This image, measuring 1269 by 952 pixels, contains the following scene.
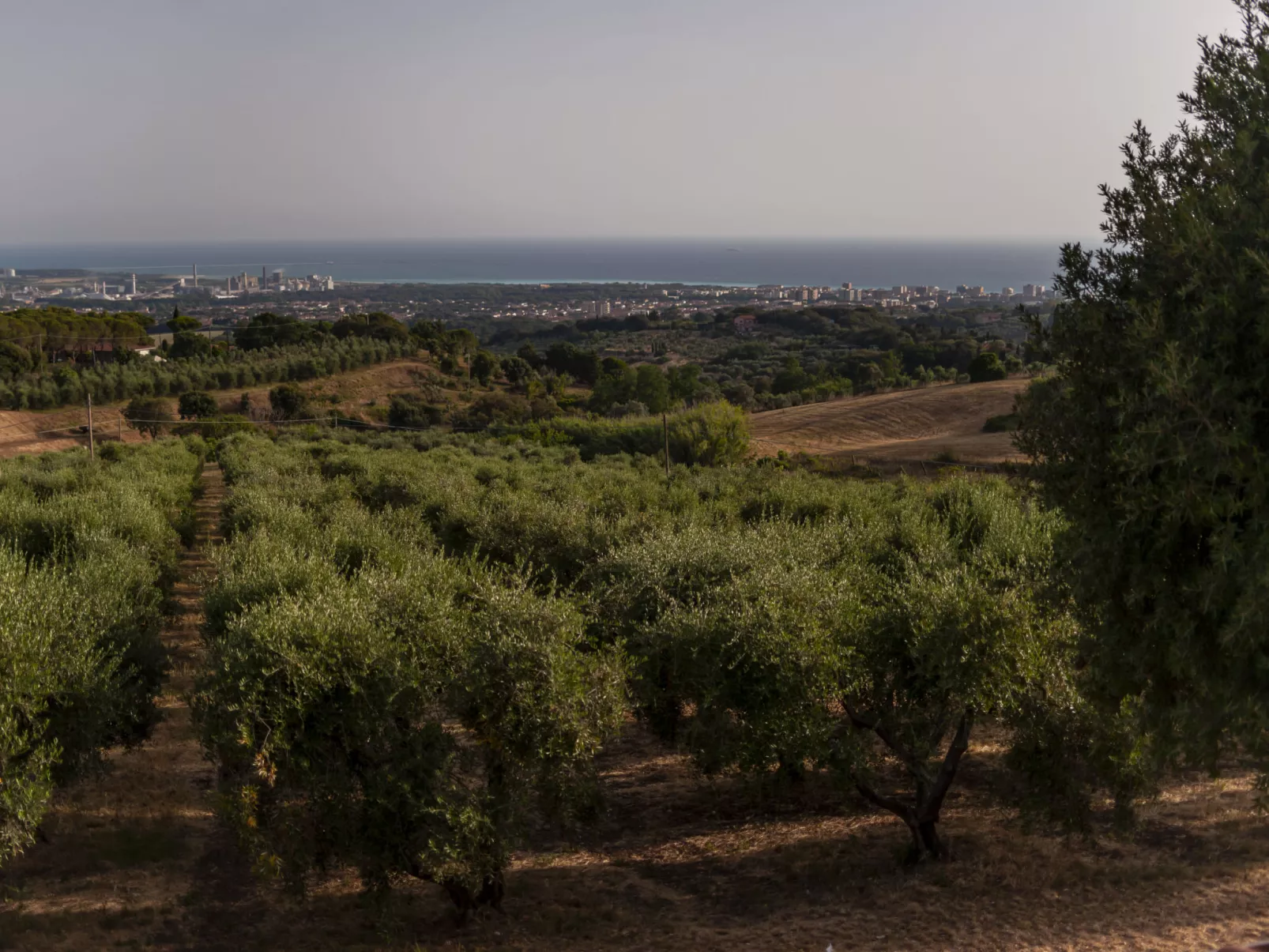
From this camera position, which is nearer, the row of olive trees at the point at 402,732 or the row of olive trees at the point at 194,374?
the row of olive trees at the point at 402,732

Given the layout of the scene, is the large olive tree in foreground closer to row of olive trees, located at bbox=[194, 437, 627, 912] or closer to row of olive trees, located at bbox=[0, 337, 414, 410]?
row of olive trees, located at bbox=[194, 437, 627, 912]

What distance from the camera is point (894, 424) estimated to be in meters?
56.9

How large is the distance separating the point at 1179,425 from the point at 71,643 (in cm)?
1249

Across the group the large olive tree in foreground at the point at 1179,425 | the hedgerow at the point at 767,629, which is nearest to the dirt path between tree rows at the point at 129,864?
the hedgerow at the point at 767,629

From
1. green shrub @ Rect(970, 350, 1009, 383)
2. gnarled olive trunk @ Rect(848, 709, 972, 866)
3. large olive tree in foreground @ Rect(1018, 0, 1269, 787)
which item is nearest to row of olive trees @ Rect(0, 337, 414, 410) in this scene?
green shrub @ Rect(970, 350, 1009, 383)

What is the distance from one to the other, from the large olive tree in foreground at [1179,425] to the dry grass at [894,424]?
3971 cm

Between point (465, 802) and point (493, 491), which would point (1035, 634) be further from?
point (493, 491)

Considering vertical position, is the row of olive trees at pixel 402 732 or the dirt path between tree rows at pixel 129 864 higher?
the row of olive trees at pixel 402 732

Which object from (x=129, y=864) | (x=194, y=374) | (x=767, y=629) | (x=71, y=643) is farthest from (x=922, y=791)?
(x=194, y=374)

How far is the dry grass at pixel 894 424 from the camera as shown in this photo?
1956 inches

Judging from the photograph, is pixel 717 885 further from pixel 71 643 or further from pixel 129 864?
pixel 71 643

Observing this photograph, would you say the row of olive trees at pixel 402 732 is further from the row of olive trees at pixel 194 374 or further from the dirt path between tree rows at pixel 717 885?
the row of olive trees at pixel 194 374

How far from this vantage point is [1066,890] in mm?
10820

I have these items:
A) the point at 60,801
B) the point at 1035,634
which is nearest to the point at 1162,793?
the point at 1035,634
